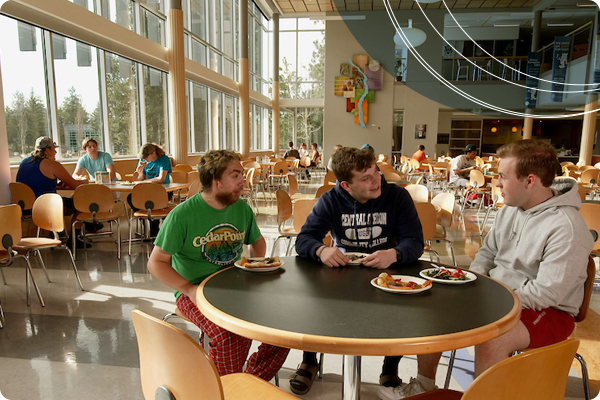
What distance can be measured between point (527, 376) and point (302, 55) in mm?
18004

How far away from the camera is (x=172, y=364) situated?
0.95 m

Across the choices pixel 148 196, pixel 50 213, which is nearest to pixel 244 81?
pixel 148 196

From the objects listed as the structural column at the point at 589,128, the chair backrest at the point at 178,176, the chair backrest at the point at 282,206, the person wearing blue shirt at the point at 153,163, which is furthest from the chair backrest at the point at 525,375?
the structural column at the point at 589,128

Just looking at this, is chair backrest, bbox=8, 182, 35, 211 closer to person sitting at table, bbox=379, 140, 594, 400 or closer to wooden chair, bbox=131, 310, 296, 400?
wooden chair, bbox=131, 310, 296, 400

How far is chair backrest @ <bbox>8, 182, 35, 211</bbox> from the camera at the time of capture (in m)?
4.44

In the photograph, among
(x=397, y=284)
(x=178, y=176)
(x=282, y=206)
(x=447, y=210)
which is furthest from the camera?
(x=178, y=176)

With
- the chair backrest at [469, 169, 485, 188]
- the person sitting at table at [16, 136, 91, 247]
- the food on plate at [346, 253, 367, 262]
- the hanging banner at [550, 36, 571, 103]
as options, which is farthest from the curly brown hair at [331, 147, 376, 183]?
the hanging banner at [550, 36, 571, 103]

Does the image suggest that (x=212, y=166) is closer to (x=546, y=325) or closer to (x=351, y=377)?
(x=351, y=377)

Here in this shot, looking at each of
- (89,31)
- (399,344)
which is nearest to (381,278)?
(399,344)

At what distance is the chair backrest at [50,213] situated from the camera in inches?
136

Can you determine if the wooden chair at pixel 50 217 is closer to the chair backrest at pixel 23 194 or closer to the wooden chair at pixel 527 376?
the chair backrest at pixel 23 194

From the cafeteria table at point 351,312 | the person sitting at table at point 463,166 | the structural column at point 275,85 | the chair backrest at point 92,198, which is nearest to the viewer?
the cafeteria table at point 351,312

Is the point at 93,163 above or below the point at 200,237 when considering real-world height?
above

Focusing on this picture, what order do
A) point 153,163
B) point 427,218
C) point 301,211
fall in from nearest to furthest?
point 427,218
point 301,211
point 153,163
